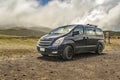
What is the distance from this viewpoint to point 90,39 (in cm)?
1647

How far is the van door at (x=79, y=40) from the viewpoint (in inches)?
591

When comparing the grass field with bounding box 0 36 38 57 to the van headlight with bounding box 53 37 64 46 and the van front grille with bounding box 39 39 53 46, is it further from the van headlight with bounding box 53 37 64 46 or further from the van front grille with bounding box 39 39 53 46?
the van headlight with bounding box 53 37 64 46

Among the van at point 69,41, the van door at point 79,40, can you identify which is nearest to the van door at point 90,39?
the van at point 69,41

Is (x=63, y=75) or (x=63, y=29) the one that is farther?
(x=63, y=29)

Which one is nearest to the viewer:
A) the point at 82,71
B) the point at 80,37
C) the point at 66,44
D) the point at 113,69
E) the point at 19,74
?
the point at 19,74

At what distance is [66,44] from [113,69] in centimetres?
357

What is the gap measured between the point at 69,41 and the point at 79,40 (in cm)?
109

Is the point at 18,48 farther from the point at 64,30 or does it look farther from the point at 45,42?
the point at 45,42

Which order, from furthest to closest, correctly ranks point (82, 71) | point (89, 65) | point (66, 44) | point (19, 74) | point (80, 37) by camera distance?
point (80, 37)
point (66, 44)
point (89, 65)
point (82, 71)
point (19, 74)

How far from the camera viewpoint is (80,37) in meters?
15.4

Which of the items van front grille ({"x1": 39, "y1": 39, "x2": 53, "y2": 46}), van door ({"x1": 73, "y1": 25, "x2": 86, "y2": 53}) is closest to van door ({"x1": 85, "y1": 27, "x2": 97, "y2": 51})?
van door ({"x1": 73, "y1": 25, "x2": 86, "y2": 53})

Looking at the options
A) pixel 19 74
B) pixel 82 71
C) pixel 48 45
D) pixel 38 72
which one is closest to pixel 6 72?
pixel 19 74

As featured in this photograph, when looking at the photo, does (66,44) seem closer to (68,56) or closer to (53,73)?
(68,56)

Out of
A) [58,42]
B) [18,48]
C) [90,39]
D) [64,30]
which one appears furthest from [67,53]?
[18,48]
